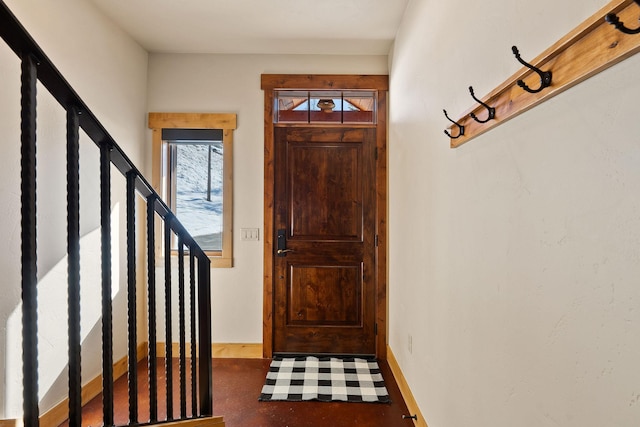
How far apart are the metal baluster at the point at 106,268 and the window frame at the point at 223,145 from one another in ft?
7.32

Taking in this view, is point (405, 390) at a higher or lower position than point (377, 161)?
lower

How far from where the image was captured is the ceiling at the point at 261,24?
8.75 feet

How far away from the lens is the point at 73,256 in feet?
3.32

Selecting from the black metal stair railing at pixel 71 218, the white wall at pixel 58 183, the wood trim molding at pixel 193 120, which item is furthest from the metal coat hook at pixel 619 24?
the wood trim molding at pixel 193 120

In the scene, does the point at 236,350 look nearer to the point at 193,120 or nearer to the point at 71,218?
the point at 193,120

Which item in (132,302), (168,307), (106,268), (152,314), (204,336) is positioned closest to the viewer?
(106,268)

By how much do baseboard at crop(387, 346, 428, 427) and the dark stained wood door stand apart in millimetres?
301

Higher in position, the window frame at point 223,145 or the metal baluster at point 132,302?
the window frame at point 223,145

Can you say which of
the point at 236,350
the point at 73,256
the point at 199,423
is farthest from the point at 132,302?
the point at 236,350

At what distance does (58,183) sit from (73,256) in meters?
1.57

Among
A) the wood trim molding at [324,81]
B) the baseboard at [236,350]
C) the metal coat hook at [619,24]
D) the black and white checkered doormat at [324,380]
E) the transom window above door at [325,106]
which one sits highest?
the wood trim molding at [324,81]

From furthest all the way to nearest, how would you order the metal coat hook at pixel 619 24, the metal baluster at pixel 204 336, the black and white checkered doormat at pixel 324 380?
the black and white checkered doormat at pixel 324 380 < the metal baluster at pixel 204 336 < the metal coat hook at pixel 619 24

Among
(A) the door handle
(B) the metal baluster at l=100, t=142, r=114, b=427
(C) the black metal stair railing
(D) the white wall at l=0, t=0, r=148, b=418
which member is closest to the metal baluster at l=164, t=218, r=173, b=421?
(C) the black metal stair railing

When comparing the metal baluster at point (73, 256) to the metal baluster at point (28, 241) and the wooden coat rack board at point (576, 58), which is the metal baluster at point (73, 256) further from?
the wooden coat rack board at point (576, 58)
